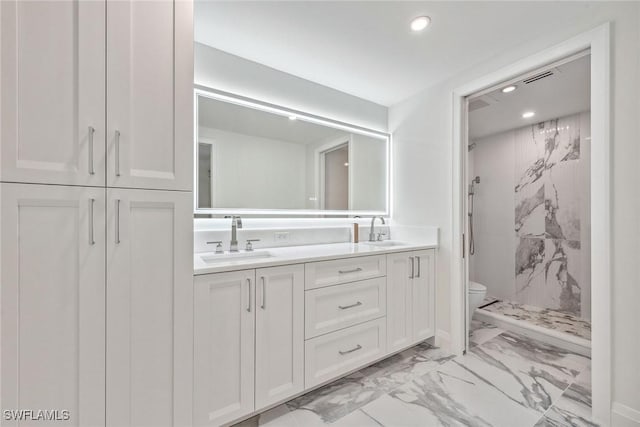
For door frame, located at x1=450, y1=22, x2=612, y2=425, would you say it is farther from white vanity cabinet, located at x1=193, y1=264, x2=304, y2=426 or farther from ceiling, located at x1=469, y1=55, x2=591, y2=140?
white vanity cabinet, located at x1=193, y1=264, x2=304, y2=426

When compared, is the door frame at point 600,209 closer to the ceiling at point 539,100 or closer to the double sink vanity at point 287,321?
the ceiling at point 539,100

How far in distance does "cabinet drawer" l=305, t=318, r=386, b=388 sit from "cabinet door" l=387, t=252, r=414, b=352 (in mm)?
95

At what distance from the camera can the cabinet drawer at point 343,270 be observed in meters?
1.62

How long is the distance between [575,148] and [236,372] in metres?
3.85

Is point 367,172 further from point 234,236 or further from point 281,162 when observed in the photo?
point 234,236

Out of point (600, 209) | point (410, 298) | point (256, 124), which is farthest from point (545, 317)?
point (256, 124)

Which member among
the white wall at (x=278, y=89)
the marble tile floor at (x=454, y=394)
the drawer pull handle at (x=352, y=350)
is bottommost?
the marble tile floor at (x=454, y=394)

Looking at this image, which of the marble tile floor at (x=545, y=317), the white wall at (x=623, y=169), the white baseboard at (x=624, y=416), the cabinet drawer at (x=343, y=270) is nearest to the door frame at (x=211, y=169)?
the cabinet drawer at (x=343, y=270)

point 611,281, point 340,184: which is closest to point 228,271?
point 340,184

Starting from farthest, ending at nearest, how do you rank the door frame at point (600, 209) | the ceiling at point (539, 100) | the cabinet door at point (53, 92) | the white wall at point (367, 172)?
the white wall at point (367, 172) → the ceiling at point (539, 100) → the door frame at point (600, 209) → the cabinet door at point (53, 92)

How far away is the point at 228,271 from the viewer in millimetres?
1348

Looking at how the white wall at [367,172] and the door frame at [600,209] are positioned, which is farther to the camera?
the white wall at [367,172]

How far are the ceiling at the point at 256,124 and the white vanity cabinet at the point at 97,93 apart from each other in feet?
2.50

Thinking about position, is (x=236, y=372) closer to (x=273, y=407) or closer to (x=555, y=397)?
(x=273, y=407)
